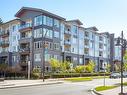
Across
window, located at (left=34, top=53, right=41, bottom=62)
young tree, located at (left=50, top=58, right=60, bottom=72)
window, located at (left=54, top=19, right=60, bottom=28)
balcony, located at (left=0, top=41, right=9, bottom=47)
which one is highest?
window, located at (left=54, top=19, right=60, bottom=28)

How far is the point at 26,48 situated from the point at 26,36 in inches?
122

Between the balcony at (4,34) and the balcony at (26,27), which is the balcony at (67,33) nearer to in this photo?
the balcony at (26,27)

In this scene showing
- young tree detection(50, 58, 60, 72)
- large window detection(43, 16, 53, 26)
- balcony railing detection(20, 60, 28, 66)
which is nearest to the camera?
young tree detection(50, 58, 60, 72)

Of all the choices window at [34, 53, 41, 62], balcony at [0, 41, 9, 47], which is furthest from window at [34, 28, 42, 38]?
balcony at [0, 41, 9, 47]

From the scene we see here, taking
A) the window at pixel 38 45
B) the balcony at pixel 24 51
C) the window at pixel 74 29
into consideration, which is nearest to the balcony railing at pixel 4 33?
the balcony at pixel 24 51

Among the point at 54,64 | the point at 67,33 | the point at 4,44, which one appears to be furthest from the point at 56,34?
the point at 4,44

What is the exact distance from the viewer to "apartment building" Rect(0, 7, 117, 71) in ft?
203

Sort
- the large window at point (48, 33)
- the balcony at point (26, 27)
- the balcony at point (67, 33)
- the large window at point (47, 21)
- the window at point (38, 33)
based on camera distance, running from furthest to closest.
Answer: the balcony at point (67, 33), the balcony at point (26, 27), the window at point (38, 33), the large window at point (47, 21), the large window at point (48, 33)

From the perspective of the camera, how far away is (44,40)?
5347cm

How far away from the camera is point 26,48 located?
65.8m

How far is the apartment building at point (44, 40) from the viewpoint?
61906 millimetres

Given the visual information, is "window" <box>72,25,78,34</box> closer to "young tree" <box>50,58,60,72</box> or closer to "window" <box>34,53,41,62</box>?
"young tree" <box>50,58,60,72</box>

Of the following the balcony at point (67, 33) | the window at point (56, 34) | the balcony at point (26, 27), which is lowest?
the window at point (56, 34)

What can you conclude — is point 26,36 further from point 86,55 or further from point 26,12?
point 86,55
